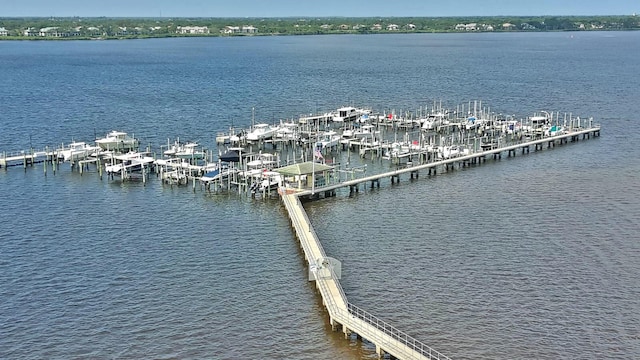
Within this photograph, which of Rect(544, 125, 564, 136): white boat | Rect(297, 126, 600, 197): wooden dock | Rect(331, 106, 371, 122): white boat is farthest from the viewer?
Rect(331, 106, 371, 122): white boat

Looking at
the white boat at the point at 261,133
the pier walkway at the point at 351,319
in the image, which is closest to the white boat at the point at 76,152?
the white boat at the point at 261,133

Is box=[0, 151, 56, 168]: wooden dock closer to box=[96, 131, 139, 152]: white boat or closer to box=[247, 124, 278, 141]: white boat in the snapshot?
box=[96, 131, 139, 152]: white boat

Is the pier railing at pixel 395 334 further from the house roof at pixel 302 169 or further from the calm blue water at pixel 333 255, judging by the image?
the house roof at pixel 302 169

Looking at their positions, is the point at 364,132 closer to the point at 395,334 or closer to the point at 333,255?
the point at 333,255

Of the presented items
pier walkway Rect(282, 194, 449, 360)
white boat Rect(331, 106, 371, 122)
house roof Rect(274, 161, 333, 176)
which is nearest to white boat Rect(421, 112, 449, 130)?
white boat Rect(331, 106, 371, 122)

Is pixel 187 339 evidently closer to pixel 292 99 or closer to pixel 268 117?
pixel 268 117

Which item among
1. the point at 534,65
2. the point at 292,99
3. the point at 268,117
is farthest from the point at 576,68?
the point at 268,117
